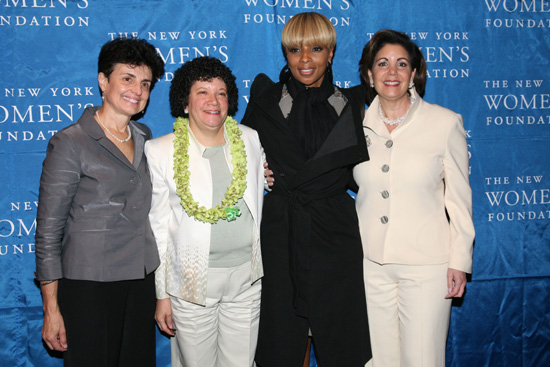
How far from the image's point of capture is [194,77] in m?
2.22

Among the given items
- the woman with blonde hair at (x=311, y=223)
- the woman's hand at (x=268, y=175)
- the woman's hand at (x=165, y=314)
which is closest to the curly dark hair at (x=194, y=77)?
the woman with blonde hair at (x=311, y=223)

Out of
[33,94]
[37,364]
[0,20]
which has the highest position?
[0,20]

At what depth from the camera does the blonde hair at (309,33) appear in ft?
7.79

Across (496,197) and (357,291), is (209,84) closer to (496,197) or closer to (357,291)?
(357,291)

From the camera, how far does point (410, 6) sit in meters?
3.09

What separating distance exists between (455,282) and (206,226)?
4.00ft

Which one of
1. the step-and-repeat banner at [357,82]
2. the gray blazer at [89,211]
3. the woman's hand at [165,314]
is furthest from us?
the step-and-repeat banner at [357,82]

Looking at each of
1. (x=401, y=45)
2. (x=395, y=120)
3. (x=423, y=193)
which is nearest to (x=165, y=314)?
(x=423, y=193)

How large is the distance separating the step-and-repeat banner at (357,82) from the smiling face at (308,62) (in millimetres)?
616

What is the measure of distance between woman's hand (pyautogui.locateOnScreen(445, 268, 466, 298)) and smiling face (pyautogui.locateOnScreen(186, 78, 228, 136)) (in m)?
1.32

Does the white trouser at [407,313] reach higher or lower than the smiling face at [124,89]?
lower

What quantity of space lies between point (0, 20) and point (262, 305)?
87.2 inches

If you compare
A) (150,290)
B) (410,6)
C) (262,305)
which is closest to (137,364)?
(150,290)

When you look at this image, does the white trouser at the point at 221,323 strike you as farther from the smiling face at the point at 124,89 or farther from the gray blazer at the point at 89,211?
the smiling face at the point at 124,89
